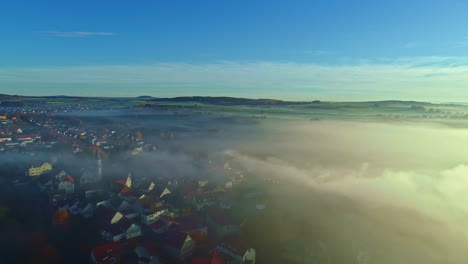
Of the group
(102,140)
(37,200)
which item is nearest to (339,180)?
(37,200)

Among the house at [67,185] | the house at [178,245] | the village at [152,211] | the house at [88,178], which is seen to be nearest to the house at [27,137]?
the village at [152,211]

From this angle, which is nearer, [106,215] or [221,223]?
[221,223]

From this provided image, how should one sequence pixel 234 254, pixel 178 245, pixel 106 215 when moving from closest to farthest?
pixel 234 254, pixel 178 245, pixel 106 215

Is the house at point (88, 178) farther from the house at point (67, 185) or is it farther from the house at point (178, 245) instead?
the house at point (178, 245)

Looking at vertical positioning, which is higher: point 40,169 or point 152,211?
point 40,169

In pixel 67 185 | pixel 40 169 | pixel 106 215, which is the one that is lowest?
pixel 106 215

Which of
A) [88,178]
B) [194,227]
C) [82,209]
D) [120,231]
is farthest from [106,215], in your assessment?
[88,178]

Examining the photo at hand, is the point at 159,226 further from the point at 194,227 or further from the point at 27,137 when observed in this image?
the point at 27,137
